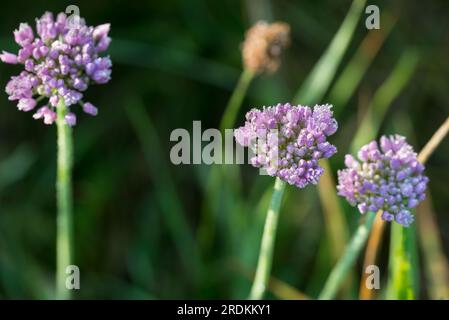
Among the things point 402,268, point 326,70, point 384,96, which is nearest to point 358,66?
point 384,96

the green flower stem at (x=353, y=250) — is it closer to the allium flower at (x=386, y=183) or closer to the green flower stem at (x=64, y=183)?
the allium flower at (x=386, y=183)

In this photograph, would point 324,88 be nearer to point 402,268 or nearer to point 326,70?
point 326,70

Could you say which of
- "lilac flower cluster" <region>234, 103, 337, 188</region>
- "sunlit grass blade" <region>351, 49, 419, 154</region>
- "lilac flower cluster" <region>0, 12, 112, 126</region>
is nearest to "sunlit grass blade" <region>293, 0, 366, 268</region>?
"sunlit grass blade" <region>351, 49, 419, 154</region>

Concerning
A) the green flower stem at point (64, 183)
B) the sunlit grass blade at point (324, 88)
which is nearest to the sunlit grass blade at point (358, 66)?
the sunlit grass blade at point (324, 88)

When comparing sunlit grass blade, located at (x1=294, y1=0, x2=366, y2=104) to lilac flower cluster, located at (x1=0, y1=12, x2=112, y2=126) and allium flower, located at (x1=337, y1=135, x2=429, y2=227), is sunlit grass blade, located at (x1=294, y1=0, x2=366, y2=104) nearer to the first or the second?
allium flower, located at (x1=337, y1=135, x2=429, y2=227)

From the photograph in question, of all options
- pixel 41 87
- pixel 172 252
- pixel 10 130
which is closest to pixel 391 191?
pixel 41 87
